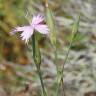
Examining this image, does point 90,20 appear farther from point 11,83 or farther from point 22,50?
point 22,50

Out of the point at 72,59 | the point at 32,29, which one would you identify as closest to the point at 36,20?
the point at 32,29

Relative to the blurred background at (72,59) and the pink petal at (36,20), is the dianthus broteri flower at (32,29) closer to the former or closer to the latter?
the pink petal at (36,20)

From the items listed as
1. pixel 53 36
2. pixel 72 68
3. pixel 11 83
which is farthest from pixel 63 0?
pixel 53 36

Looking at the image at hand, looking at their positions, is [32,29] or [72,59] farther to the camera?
[72,59]

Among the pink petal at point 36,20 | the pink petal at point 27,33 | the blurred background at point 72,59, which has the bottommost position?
the blurred background at point 72,59

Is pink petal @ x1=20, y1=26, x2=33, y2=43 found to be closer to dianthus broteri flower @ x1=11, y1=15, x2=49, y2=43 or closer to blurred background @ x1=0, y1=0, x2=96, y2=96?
dianthus broteri flower @ x1=11, y1=15, x2=49, y2=43

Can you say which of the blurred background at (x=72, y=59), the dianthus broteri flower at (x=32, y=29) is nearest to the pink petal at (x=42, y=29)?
the dianthus broteri flower at (x=32, y=29)

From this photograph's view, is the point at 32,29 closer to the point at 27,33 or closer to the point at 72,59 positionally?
the point at 27,33

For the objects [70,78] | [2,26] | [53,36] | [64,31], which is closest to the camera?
[53,36]
